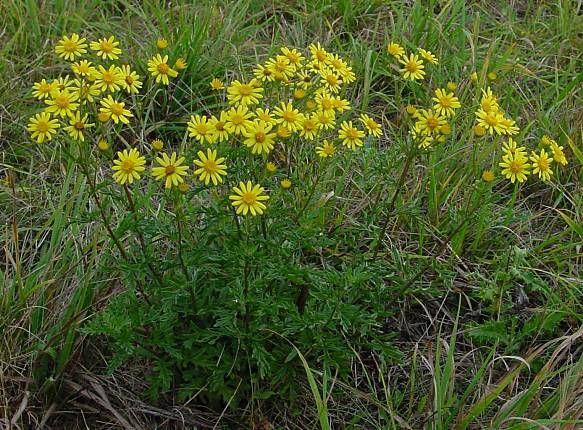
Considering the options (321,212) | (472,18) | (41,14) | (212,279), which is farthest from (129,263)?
(472,18)

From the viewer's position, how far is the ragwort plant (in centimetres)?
152

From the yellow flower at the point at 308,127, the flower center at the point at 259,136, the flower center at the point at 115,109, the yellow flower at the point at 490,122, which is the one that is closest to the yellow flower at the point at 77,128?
the flower center at the point at 115,109

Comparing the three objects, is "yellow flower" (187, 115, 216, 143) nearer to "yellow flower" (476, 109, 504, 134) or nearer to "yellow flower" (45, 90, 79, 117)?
"yellow flower" (45, 90, 79, 117)

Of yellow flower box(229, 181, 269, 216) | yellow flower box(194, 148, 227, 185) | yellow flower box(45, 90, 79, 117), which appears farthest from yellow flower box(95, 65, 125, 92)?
A: yellow flower box(229, 181, 269, 216)

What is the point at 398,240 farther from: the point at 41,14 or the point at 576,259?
the point at 41,14

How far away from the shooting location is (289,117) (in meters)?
1.59

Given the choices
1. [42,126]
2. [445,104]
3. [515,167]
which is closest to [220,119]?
[42,126]

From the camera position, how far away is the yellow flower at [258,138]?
1491 mm

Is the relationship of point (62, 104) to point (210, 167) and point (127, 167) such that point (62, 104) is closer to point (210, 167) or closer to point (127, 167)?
point (127, 167)

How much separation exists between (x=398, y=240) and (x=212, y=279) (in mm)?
711

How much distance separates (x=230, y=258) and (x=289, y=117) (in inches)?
13.1

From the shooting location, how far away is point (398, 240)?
216 cm

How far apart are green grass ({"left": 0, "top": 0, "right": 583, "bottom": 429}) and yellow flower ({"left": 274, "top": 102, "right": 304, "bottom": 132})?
138 mm

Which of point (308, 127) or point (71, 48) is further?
point (71, 48)
